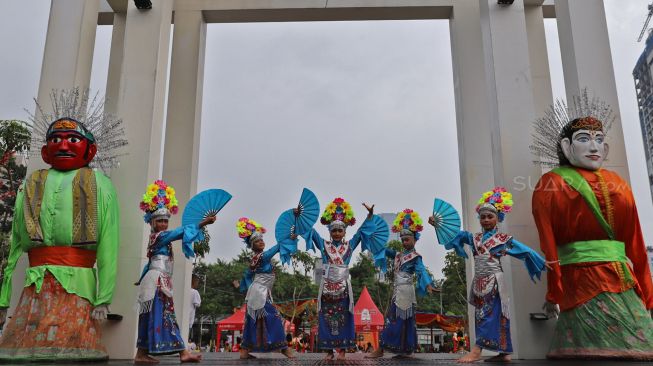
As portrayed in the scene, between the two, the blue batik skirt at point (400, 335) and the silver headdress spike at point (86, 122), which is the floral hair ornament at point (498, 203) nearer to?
the blue batik skirt at point (400, 335)

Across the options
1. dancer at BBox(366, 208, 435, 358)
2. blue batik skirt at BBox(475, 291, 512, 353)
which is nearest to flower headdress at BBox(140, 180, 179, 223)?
dancer at BBox(366, 208, 435, 358)

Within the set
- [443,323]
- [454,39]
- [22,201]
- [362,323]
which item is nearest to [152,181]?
[22,201]

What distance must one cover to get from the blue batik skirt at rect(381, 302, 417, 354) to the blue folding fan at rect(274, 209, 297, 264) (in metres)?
1.60

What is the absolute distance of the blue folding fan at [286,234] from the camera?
267 inches

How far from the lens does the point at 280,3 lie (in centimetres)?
938

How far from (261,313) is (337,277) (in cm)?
120

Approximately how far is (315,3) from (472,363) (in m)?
6.79

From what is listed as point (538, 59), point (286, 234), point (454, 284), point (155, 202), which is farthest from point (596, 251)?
point (454, 284)

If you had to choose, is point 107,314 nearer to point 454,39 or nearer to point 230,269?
point 454,39

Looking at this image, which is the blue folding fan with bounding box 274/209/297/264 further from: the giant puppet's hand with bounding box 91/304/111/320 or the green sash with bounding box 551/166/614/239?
the green sash with bounding box 551/166/614/239

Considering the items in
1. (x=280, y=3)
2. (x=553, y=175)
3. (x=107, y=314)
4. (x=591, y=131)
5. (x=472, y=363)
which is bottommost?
(x=472, y=363)

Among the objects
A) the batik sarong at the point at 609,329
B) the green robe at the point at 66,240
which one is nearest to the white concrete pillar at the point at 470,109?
the batik sarong at the point at 609,329

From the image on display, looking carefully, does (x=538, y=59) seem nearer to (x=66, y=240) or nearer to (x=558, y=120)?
(x=558, y=120)

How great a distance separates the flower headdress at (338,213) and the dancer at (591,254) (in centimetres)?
235
